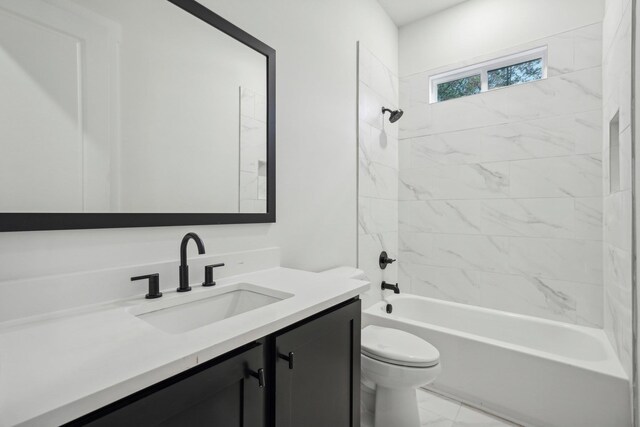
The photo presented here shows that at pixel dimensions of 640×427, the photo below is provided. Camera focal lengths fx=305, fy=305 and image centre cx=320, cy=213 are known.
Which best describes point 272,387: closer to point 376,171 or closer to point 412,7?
point 376,171

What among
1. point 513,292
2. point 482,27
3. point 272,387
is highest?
point 482,27

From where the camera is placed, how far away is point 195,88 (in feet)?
4.02

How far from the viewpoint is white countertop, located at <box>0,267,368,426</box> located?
0.47 m

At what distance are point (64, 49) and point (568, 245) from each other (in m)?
2.84

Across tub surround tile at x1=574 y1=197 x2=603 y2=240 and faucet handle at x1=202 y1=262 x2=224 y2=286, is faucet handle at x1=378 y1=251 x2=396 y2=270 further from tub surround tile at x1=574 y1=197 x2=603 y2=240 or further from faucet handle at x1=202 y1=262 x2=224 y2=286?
faucet handle at x1=202 y1=262 x2=224 y2=286

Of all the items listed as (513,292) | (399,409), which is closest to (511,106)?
(513,292)

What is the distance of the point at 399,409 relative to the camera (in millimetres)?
1565

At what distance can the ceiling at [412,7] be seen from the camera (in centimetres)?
251

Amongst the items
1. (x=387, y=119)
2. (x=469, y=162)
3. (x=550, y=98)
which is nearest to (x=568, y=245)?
(x=469, y=162)

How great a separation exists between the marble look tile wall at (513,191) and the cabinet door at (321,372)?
167 cm

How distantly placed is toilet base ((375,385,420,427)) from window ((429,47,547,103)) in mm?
2279

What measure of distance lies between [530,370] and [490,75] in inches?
84.1

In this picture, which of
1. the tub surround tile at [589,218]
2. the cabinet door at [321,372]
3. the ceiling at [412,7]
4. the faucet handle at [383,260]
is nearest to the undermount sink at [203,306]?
the cabinet door at [321,372]

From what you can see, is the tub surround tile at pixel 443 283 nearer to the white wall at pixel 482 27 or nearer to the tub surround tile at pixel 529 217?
the tub surround tile at pixel 529 217
